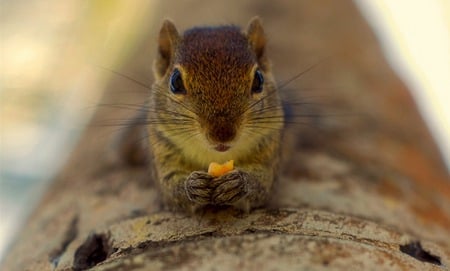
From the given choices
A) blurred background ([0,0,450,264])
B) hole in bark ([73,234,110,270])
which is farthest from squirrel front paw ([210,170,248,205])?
blurred background ([0,0,450,264])

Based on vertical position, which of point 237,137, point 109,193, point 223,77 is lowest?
point 109,193

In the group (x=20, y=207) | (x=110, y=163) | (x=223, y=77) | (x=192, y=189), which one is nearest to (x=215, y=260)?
(x=192, y=189)

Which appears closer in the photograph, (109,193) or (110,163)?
(109,193)

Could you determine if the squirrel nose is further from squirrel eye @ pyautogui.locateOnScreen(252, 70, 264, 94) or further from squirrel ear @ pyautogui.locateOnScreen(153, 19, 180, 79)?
squirrel ear @ pyautogui.locateOnScreen(153, 19, 180, 79)

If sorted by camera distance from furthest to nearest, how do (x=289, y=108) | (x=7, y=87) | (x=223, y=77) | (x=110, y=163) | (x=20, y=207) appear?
(x=7, y=87)
(x=20, y=207)
(x=289, y=108)
(x=110, y=163)
(x=223, y=77)

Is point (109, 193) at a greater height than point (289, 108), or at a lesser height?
lesser

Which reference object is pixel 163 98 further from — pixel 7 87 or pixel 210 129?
pixel 7 87
